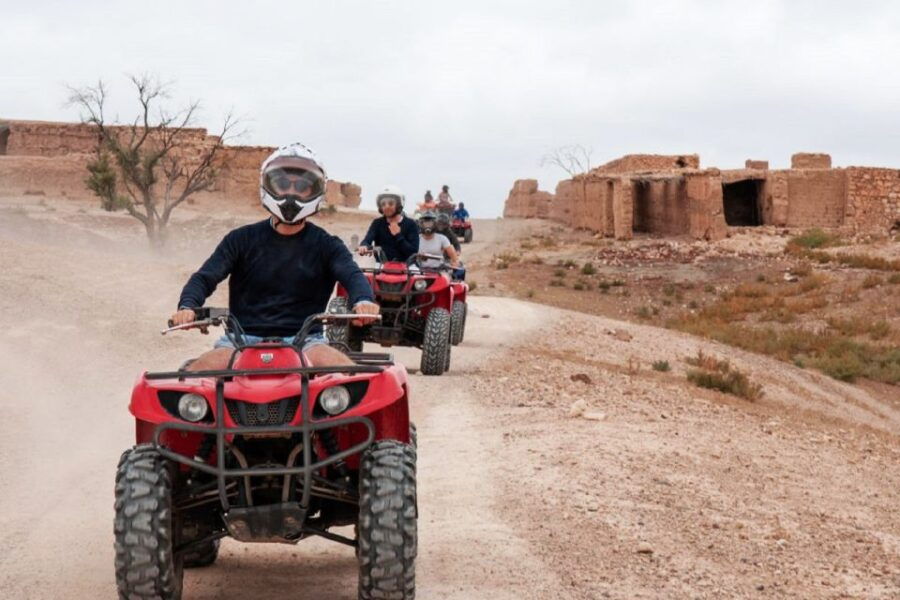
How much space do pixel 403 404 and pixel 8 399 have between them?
9176 mm

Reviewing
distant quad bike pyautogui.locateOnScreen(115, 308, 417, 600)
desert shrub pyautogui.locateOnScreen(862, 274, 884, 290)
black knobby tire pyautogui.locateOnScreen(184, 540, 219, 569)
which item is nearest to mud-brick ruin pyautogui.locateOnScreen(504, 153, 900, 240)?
desert shrub pyautogui.locateOnScreen(862, 274, 884, 290)

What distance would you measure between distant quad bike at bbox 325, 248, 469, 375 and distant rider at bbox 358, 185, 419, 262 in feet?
0.78

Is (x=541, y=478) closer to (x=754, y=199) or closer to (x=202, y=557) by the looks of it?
(x=202, y=557)

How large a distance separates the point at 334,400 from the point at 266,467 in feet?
1.32

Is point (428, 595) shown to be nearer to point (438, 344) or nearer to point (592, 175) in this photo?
point (438, 344)

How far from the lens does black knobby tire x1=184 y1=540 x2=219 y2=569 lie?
6.94 m

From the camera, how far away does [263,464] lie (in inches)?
230

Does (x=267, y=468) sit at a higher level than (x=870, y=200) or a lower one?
lower

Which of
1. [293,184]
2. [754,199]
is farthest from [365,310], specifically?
[754,199]

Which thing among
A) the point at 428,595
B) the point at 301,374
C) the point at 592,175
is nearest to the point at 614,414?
the point at 428,595

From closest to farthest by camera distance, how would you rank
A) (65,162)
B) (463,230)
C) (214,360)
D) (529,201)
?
(214,360), (463,230), (65,162), (529,201)

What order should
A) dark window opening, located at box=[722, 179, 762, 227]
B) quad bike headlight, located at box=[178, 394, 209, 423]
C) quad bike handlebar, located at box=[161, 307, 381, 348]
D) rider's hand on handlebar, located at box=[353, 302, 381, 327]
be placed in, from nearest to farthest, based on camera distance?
1. quad bike headlight, located at box=[178, 394, 209, 423]
2. quad bike handlebar, located at box=[161, 307, 381, 348]
3. rider's hand on handlebar, located at box=[353, 302, 381, 327]
4. dark window opening, located at box=[722, 179, 762, 227]

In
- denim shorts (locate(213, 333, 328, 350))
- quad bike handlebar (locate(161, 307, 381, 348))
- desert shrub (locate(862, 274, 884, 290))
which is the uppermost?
quad bike handlebar (locate(161, 307, 381, 348))

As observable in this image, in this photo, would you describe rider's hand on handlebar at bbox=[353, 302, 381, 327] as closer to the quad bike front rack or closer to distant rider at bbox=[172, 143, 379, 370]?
distant rider at bbox=[172, 143, 379, 370]
